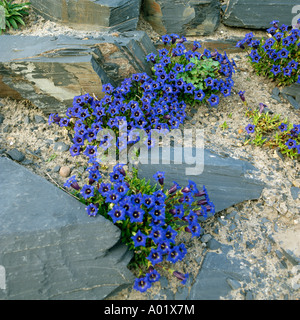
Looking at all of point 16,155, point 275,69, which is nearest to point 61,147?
point 16,155

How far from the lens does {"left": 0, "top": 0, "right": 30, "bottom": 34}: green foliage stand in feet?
19.3

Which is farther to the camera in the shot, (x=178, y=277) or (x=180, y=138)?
(x=180, y=138)

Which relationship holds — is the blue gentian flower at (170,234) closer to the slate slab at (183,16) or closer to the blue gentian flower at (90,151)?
the blue gentian flower at (90,151)

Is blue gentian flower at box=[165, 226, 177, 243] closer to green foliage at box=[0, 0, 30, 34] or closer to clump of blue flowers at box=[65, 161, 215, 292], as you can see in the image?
clump of blue flowers at box=[65, 161, 215, 292]

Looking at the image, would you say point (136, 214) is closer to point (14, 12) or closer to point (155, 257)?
point (155, 257)

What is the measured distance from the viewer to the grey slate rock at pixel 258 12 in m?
6.21

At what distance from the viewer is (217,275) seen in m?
3.40

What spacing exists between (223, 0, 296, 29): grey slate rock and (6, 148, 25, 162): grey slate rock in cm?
475

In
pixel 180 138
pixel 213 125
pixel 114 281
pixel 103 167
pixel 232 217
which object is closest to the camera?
pixel 114 281

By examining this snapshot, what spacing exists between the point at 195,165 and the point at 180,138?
70cm

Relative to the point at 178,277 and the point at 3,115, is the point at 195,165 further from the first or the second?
the point at 3,115

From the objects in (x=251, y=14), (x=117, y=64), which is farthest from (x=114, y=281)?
(x=251, y=14)

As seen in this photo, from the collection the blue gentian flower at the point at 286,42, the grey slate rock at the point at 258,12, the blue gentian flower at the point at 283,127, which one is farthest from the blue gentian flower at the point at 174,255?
the grey slate rock at the point at 258,12

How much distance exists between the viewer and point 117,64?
4.91 meters
